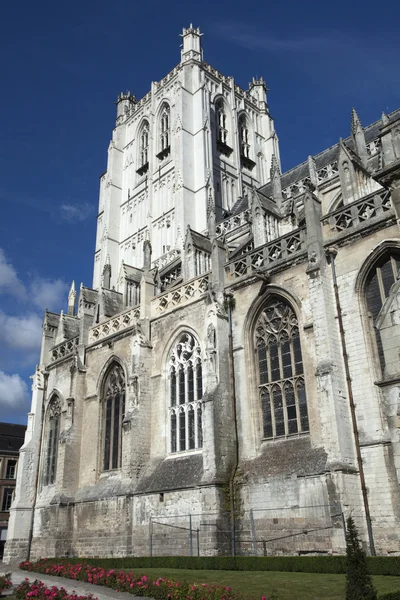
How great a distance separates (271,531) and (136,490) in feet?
19.4

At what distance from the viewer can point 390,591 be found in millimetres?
8570

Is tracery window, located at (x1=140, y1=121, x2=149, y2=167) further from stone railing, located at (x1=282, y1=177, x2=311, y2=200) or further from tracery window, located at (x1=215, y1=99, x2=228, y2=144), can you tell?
stone railing, located at (x1=282, y1=177, x2=311, y2=200)

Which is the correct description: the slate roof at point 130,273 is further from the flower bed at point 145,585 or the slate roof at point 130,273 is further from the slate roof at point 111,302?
the flower bed at point 145,585

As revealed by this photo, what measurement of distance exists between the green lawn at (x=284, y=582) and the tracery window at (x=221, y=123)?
41.7m

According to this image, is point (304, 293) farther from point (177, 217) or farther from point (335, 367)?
point (177, 217)

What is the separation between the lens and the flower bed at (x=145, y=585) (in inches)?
371

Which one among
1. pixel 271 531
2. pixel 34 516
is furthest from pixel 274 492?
pixel 34 516

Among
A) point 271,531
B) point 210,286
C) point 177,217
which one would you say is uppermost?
point 177,217

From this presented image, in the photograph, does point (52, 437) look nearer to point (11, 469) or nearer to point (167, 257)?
point (167, 257)

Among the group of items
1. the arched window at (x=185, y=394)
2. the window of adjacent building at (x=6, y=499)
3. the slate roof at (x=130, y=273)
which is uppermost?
the slate roof at (x=130, y=273)

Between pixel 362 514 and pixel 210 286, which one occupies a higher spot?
pixel 210 286

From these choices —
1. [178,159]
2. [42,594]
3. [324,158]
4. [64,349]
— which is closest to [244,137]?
[178,159]

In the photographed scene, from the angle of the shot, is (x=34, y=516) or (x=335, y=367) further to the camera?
(x=34, y=516)

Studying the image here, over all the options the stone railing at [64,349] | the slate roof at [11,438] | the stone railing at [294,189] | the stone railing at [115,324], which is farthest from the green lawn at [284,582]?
the slate roof at [11,438]
